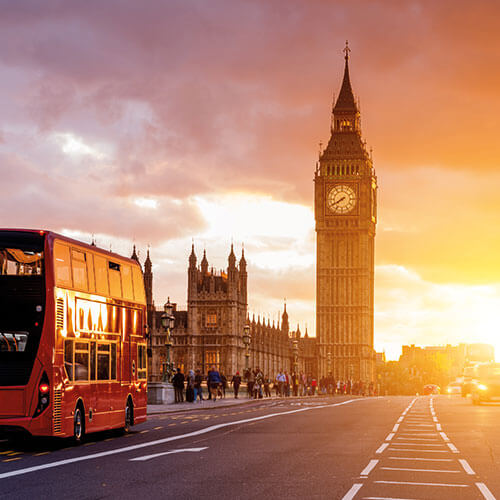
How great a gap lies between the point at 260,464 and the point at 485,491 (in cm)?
423

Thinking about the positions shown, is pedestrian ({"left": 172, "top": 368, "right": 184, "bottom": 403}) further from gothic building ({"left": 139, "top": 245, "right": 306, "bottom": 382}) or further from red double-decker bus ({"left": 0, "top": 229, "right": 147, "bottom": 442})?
gothic building ({"left": 139, "top": 245, "right": 306, "bottom": 382})

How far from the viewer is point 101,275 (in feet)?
69.5

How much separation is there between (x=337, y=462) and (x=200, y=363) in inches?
3956

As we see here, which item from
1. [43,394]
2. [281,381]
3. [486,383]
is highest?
[43,394]

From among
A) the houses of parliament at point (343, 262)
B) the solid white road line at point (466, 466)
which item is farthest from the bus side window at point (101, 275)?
the houses of parliament at point (343, 262)

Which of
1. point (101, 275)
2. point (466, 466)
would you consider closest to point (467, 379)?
point (101, 275)

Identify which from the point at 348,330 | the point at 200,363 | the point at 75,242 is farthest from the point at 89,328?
the point at 348,330

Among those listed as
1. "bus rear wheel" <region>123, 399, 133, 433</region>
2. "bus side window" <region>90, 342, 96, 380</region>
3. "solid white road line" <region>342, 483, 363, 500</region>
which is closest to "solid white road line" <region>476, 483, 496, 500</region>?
"solid white road line" <region>342, 483, 363, 500</region>

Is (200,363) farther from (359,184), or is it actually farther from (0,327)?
(0,327)

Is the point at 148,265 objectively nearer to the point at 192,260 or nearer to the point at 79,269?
the point at 192,260

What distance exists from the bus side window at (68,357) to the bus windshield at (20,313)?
927mm

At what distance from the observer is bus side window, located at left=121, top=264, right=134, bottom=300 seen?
22814mm

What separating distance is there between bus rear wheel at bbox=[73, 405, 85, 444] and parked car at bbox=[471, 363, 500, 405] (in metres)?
27.2

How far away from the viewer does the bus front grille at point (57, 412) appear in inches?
721
